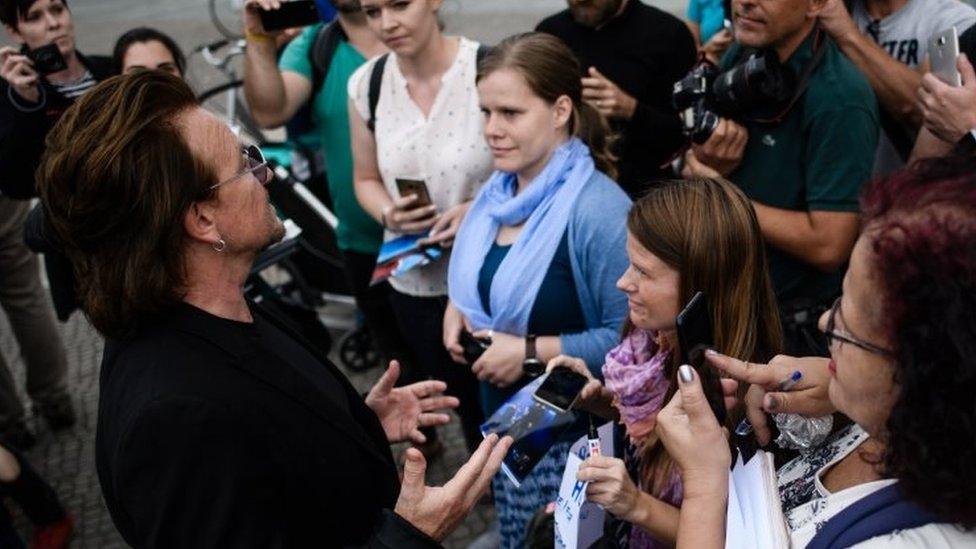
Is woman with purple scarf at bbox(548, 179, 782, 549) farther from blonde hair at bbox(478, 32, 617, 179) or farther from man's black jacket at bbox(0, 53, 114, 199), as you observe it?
man's black jacket at bbox(0, 53, 114, 199)

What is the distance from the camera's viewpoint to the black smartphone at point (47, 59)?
10.5 feet

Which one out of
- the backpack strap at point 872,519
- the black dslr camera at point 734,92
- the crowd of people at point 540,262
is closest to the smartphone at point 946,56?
the crowd of people at point 540,262

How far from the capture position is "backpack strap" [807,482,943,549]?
112 cm

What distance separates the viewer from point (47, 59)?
322cm

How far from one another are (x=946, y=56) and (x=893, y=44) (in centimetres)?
45

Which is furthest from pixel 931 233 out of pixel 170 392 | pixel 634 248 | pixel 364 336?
pixel 364 336

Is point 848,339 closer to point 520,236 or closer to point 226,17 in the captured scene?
point 520,236

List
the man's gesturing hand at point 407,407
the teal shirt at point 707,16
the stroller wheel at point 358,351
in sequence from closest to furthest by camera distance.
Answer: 1. the man's gesturing hand at point 407,407
2. the teal shirt at point 707,16
3. the stroller wheel at point 358,351

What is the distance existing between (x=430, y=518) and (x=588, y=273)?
89cm

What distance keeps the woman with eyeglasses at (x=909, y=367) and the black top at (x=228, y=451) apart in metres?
0.74

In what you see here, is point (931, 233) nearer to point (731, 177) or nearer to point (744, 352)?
point (744, 352)

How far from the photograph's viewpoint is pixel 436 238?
111 inches

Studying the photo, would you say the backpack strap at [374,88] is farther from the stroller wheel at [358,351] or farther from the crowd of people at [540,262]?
the stroller wheel at [358,351]

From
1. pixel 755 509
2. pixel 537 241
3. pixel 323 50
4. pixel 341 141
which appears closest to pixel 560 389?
pixel 537 241
